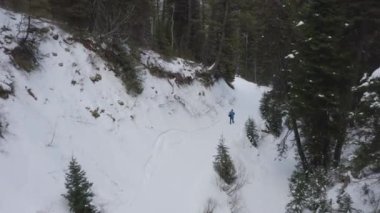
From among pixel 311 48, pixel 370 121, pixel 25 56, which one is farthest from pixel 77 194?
pixel 311 48

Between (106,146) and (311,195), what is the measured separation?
7694 mm

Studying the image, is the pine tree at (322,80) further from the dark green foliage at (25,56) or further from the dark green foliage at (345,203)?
the dark green foliage at (25,56)

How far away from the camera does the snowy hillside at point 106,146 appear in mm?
10578

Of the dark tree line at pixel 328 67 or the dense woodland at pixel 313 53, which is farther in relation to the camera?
the dark tree line at pixel 328 67

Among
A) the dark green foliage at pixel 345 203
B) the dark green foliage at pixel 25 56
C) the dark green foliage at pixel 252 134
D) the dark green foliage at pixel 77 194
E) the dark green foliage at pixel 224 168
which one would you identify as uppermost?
the dark green foliage at pixel 252 134

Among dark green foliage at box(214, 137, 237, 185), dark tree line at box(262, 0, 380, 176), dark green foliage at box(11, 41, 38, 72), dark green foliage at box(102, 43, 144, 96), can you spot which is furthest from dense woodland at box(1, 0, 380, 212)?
dark green foliage at box(214, 137, 237, 185)

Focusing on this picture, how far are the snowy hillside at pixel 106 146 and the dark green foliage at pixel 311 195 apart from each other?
4.31 ft

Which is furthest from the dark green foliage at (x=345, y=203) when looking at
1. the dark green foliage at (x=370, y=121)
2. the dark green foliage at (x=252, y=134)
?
the dark green foliage at (x=252, y=134)

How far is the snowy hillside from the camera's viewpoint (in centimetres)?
1058

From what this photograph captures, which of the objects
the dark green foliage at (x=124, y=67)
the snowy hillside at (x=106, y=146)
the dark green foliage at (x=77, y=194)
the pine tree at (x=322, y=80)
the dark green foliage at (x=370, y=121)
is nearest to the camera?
the dark green foliage at (x=77, y=194)

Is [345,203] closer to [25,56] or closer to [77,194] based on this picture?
[77,194]

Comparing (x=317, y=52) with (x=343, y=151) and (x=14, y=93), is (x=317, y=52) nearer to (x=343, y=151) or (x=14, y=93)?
(x=343, y=151)

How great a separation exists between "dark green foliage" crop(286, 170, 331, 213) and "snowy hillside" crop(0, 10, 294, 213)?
131 cm

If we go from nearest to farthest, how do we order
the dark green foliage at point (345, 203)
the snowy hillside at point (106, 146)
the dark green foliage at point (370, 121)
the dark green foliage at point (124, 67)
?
the dark green foliage at point (370, 121)
the snowy hillside at point (106, 146)
the dark green foliage at point (345, 203)
the dark green foliage at point (124, 67)
